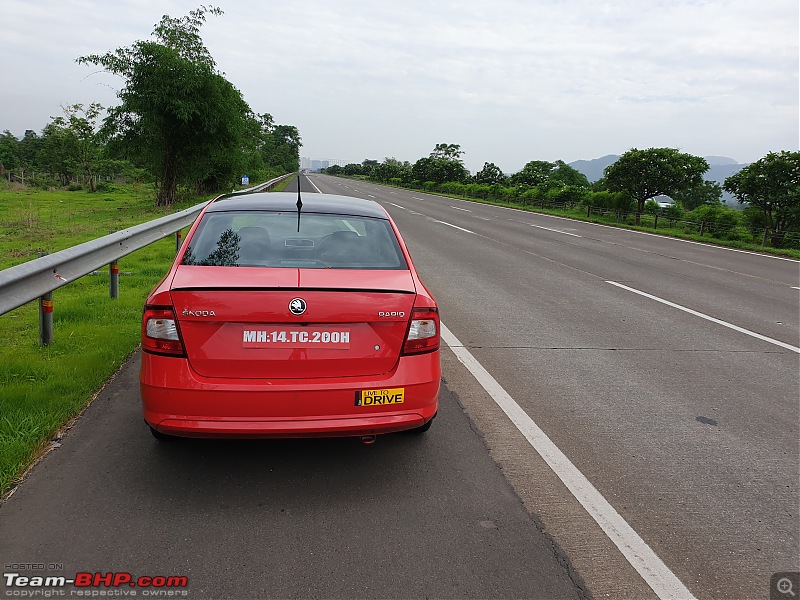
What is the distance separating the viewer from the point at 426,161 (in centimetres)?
8069

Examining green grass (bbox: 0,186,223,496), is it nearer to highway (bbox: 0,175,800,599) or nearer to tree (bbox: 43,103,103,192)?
highway (bbox: 0,175,800,599)

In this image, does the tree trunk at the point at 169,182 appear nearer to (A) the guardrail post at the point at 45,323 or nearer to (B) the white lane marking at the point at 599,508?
(A) the guardrail post at the point at 45,323

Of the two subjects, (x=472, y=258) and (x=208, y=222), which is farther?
(x=472, y=258)

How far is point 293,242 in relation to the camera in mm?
4059

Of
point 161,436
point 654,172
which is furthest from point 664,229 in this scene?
point 161,436

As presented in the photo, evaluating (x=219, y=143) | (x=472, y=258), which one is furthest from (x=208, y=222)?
(x=219, y=143)

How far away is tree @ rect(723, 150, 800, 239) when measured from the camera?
2016 cm

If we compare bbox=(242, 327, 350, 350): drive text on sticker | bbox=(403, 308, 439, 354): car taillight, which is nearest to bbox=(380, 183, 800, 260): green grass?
bbox=(403, 308, 439, 354): car taillight

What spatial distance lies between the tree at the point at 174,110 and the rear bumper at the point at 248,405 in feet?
76.8

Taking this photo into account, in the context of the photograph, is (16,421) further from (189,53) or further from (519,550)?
(189,53)

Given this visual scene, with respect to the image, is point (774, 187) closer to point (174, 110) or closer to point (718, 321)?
point (718, 321)

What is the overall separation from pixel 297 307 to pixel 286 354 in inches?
10.1

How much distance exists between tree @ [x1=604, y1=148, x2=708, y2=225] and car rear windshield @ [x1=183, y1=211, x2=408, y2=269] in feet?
86.3

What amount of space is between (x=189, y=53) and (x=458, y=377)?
25469 millimetres
